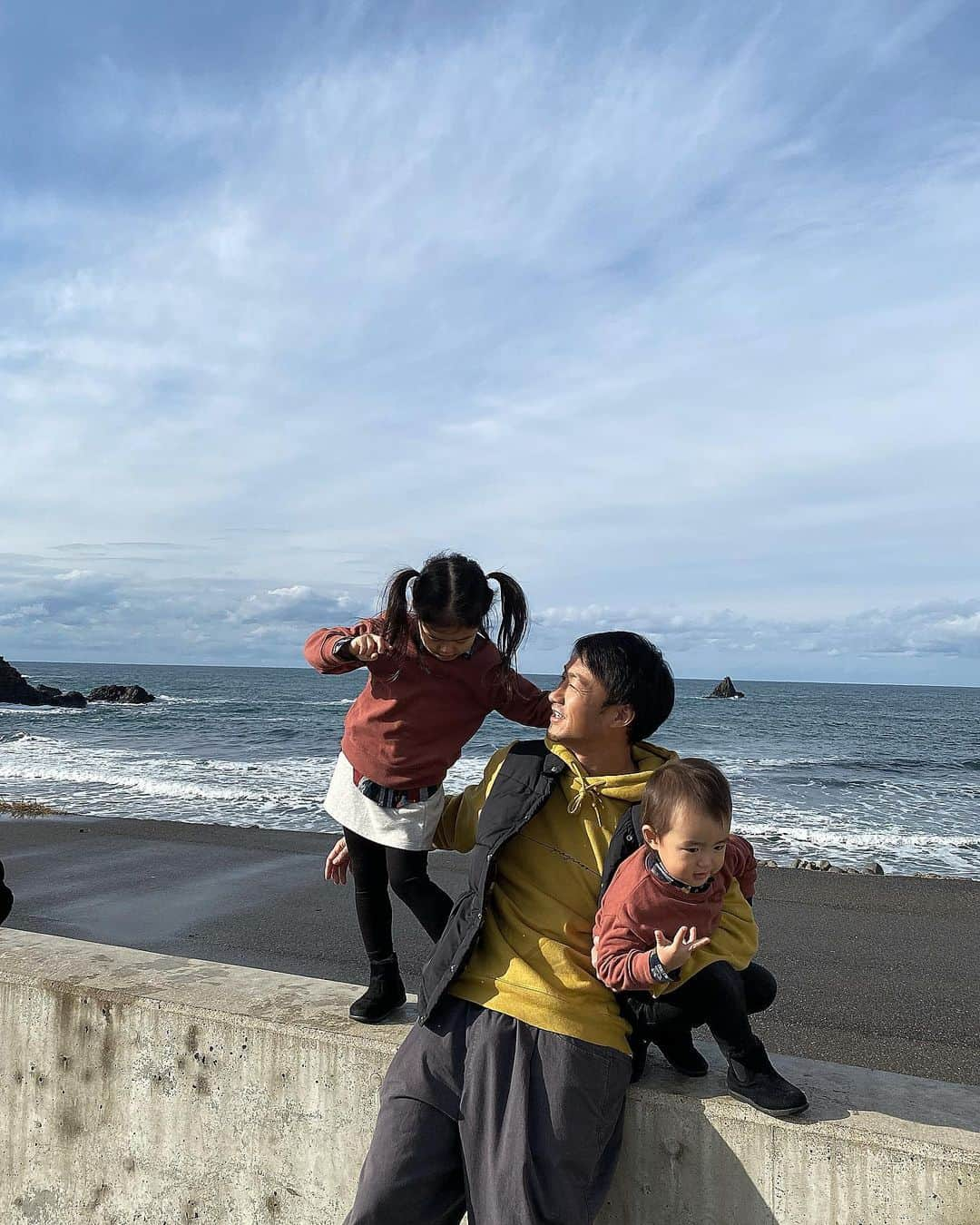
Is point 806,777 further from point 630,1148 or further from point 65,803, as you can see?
point 630,1148

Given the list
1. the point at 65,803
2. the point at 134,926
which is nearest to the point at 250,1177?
the point at 134,926

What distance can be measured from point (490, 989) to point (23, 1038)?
1.38m

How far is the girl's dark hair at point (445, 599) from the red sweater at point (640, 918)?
3.08 ft

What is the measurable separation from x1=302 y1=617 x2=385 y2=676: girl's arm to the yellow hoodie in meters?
0.71

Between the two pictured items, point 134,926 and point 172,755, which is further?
point 172,755

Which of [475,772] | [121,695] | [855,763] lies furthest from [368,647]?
[121,695]

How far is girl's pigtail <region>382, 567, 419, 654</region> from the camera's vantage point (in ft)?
9.28

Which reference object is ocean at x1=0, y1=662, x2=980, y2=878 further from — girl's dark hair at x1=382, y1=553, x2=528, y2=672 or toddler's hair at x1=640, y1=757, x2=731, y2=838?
toddler's hair at x1=640, y1=757, x2=731, y2=838

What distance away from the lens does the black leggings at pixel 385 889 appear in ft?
9.38

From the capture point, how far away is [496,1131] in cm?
200

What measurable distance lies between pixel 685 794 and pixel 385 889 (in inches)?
53.1

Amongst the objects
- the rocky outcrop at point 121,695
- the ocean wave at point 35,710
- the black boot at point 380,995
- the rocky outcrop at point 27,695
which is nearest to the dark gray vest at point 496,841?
the black boot at point 380,995

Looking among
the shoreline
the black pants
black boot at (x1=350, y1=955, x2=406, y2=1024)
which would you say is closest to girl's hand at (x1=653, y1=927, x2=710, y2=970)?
the black pants

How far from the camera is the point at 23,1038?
260 cm
